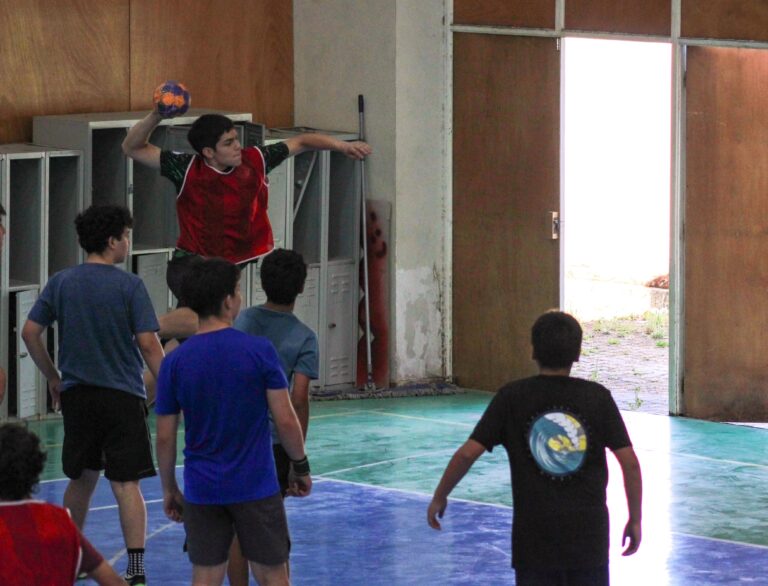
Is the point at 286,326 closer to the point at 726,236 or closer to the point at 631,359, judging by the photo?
the point at 726,236

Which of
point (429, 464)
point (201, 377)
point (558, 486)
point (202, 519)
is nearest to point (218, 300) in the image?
point (201, 377)

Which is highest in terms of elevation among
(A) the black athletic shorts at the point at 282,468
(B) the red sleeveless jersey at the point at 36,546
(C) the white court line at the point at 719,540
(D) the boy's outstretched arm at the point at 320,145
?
(D) the boy's outstretched arm at the point at 320,145

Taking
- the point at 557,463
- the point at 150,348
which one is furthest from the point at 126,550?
the point at 557,463

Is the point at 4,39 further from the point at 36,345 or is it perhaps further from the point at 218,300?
the point at 218,300

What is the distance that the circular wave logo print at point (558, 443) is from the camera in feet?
16.5

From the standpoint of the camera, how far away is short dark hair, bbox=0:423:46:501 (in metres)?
4.10

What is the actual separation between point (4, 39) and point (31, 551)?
26.2ft

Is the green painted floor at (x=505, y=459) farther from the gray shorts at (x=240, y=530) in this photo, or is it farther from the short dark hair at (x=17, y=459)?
the short dark hair at (x=17, y=459)

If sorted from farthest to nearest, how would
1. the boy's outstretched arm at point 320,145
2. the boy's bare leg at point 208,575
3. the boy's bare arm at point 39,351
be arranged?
the boy's outstretched arm at point 320,145
the boy's bare arm at point 39,351
the boy's bare leg at point 208,575

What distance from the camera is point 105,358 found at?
661 cm

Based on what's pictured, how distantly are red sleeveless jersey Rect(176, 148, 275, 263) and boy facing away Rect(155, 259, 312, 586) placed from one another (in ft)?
8.85

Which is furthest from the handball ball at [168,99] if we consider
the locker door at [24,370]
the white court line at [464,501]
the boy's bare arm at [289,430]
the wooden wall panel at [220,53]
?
the wooden wall panel at [220,53]

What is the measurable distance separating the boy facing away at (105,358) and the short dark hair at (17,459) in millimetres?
2442

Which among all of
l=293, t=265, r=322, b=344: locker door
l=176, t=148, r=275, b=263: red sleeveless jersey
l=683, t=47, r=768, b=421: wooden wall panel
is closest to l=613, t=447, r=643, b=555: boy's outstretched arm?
l=176, t=148, r=275, b=263: red sleeveless jersey
